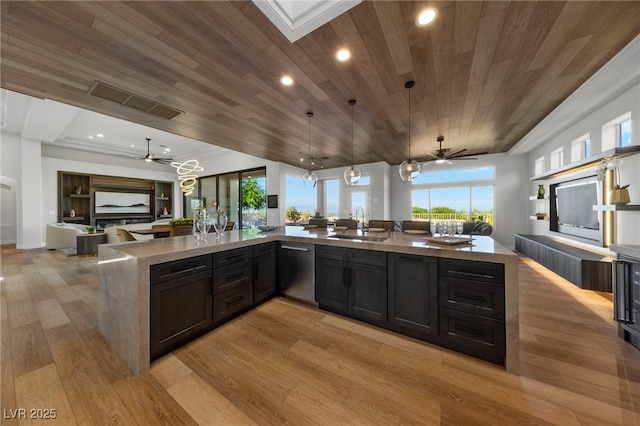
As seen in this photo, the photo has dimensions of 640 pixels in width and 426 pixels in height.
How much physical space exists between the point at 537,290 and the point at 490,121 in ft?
9.84

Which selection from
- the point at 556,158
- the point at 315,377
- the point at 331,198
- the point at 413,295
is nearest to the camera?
the point at 315,377

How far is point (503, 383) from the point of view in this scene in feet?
5.19

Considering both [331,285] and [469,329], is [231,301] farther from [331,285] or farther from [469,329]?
[469,329]

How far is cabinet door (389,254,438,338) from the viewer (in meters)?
2.01

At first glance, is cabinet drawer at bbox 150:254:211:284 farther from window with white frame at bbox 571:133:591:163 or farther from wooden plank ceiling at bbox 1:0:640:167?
window with white frame at bbox 571:133:591:163

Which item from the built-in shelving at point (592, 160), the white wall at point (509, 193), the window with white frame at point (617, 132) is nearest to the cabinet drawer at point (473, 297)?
the built-in shelving at point (592, 160)

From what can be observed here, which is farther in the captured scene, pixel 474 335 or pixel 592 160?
pixel 592 160

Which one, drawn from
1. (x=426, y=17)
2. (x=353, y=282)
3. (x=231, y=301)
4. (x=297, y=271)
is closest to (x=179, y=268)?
(x=231, y=301)

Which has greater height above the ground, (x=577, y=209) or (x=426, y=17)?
(x=426, y=17)

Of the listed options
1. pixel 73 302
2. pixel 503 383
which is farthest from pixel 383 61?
pixel 73 302

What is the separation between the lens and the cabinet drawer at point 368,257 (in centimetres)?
227

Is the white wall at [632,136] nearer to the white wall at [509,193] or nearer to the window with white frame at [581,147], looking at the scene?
the window with white frame at [581,147]

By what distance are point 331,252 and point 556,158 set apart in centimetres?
600

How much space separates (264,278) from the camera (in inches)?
112
